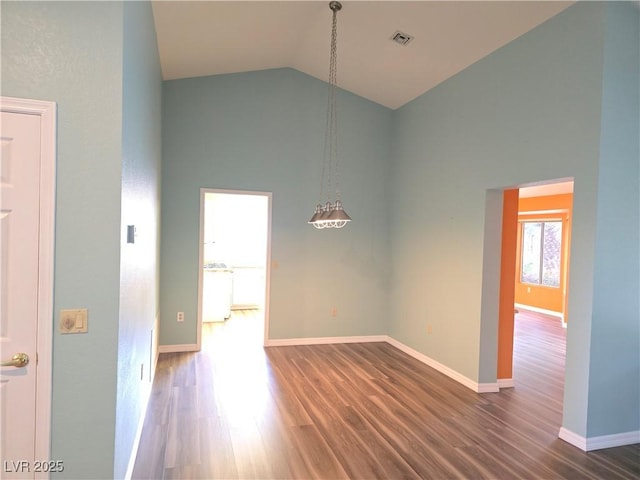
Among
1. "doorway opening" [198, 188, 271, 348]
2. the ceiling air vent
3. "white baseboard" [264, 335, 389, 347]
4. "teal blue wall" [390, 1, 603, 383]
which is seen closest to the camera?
Answer: "teal blue wall" [390, 1, 603, 383]

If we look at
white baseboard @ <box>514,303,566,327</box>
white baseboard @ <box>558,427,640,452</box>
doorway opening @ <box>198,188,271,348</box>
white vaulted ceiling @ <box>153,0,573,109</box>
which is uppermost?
white vaulted ceiling @ <box>153,0,573,109</box>

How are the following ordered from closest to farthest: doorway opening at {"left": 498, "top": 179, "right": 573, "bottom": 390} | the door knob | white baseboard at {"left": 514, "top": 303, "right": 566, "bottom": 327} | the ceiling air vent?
the door knob, the ceiling air vent, doorway opening at {"left": 498, "top": 179, "right": 573, "bottom": 390}, white baseboard at {"left": 514, "top": 303, "right": 566, "bottom": 327}

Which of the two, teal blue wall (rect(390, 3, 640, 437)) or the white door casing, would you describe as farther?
teal blue wall (rect(390, 3, 640, 437))

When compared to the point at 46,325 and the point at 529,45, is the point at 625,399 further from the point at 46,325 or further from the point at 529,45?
the point at 46,325

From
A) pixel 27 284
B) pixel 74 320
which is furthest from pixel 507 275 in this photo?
pixel 27 284

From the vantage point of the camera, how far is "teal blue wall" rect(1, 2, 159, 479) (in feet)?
5.77

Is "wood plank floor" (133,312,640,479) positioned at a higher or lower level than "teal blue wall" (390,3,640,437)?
lower

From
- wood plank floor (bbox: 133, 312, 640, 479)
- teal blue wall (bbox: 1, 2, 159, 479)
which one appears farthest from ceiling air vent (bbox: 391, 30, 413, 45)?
wood plank floor (bbox: 133, 312, 640, 479)

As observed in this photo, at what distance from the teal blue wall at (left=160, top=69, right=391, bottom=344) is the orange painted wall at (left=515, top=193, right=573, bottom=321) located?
3.95 m

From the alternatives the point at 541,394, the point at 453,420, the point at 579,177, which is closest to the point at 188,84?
the point at 579,177

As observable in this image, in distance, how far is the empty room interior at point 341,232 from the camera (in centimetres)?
183

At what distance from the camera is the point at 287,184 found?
5480 mm

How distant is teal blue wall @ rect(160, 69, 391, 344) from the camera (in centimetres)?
506

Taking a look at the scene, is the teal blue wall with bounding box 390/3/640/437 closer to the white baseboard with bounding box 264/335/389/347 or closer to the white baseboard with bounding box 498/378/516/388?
the white baseboard with bounding box 498/378/516/388
